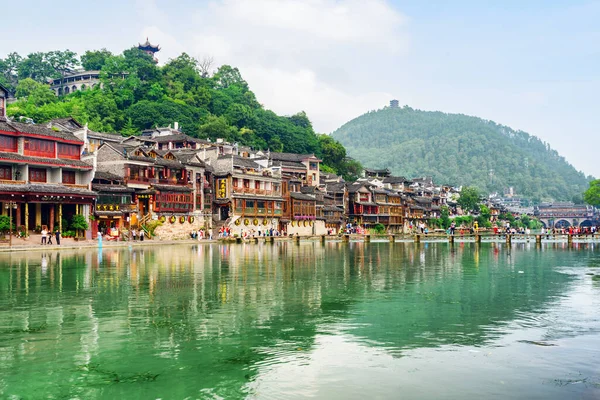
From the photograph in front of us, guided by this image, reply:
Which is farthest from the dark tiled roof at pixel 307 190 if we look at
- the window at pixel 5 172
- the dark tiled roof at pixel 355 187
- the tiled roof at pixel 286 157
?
the window at pixel 5 172

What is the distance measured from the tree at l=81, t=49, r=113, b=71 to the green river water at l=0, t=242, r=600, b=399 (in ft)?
425

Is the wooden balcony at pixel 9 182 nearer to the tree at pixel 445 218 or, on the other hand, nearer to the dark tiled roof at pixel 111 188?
the dark tiled roof at pixel 111 188

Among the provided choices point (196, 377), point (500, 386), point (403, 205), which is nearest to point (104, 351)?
point (196, 377)

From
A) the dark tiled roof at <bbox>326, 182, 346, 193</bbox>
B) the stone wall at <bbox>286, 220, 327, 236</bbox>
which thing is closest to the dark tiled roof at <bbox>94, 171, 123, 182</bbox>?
the stone wall at <bbox>286, 220, 327, 236</bbox>

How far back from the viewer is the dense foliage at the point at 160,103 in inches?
4545

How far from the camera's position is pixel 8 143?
57562 mm

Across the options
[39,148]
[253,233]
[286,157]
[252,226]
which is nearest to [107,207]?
[39,148]

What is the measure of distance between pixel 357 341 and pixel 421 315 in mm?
4415

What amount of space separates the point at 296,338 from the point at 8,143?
51564 millimetres

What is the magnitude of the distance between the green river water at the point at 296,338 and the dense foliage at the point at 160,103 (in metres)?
88.7

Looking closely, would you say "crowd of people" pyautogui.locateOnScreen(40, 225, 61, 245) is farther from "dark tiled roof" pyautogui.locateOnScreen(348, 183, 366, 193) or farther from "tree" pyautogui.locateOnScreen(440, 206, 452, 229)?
"tree" pyautogui.locateOnScreen(440, 206, 452, 229)

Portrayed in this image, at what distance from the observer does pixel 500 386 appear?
37.8 feet

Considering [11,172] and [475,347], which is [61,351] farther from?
[11,172]

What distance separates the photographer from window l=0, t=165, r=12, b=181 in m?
56.9
